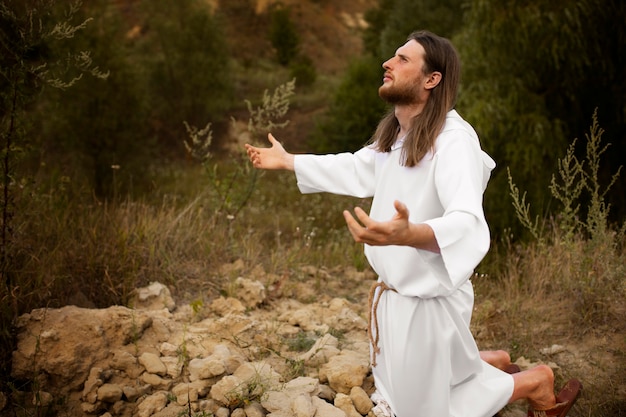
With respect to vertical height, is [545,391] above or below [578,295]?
above

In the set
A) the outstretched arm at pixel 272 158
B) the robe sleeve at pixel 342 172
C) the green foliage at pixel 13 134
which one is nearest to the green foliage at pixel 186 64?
the green foliage at pixel 13 134

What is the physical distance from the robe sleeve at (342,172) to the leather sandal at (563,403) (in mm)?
1325

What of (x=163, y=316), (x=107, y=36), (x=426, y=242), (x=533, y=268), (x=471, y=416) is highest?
(x=426, y=242)

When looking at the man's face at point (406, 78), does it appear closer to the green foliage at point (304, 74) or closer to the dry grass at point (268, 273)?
the dry grass at point (268, 273)

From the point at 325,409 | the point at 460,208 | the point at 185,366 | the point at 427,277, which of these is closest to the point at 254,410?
the point at 325,409

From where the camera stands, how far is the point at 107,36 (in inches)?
482

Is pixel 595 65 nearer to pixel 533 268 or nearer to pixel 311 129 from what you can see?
pixel 533 268

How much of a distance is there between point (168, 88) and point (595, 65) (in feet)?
49.0

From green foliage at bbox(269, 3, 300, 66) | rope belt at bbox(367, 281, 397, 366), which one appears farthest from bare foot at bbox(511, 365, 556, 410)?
green foliage at bbox(269, 3, 300, 66)

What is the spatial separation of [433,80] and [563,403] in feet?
5.34

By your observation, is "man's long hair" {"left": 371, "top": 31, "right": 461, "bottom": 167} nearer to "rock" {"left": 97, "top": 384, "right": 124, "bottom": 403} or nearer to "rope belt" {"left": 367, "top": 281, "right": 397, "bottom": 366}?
"rope belt" {"left": 367, "top": 281, "right": 397, "bottom": 366}

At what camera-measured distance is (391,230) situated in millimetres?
1894

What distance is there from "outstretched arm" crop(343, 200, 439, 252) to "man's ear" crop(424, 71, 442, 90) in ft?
2.63

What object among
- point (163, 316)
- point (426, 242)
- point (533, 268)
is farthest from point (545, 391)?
point (163, 316)
